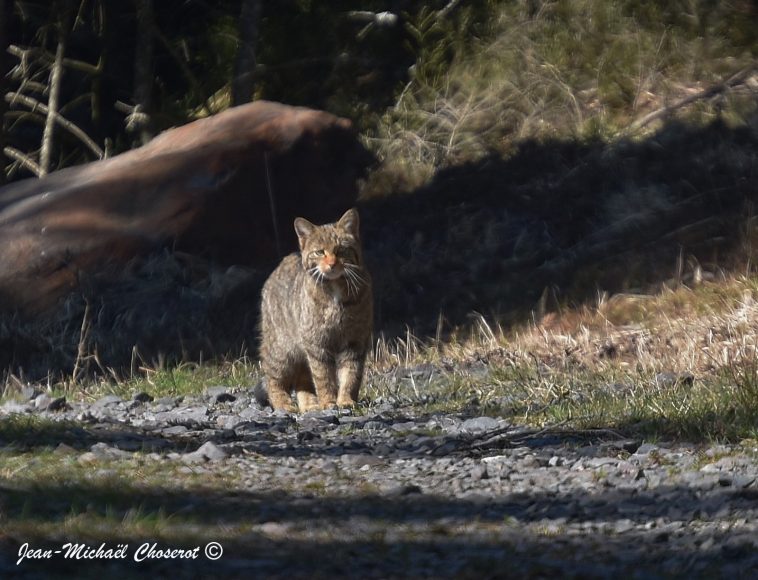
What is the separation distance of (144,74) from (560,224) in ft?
19.3

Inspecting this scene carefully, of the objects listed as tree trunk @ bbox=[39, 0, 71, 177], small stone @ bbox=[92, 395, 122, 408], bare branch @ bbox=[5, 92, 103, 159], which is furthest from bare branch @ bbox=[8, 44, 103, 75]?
small stone @ bbox=[92, 395, 122, 408]

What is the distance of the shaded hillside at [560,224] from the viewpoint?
10875 millimetres

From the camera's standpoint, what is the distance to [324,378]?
7.52 metres

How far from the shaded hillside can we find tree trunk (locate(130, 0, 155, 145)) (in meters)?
3.68

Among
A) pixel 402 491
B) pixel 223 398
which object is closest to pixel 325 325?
pixel 223 398

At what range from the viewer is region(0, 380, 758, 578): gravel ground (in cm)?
353

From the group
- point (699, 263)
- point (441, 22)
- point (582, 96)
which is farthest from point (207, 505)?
point (441, 22)

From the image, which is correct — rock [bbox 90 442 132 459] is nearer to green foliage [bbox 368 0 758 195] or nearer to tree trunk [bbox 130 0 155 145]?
green foliage [bbox 368 0 758 195]

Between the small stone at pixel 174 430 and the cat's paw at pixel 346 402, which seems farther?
the cat's paw at pixel 346 402

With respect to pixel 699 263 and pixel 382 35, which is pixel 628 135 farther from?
pixel 382 35

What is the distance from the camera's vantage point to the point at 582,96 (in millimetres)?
13773

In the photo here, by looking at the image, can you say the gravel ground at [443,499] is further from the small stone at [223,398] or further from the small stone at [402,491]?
the small stone at [223,398]

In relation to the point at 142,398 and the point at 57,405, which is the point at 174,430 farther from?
the point at 142,398

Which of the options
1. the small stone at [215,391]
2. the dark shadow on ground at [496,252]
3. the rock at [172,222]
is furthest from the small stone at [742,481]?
the rock at [172,222]
